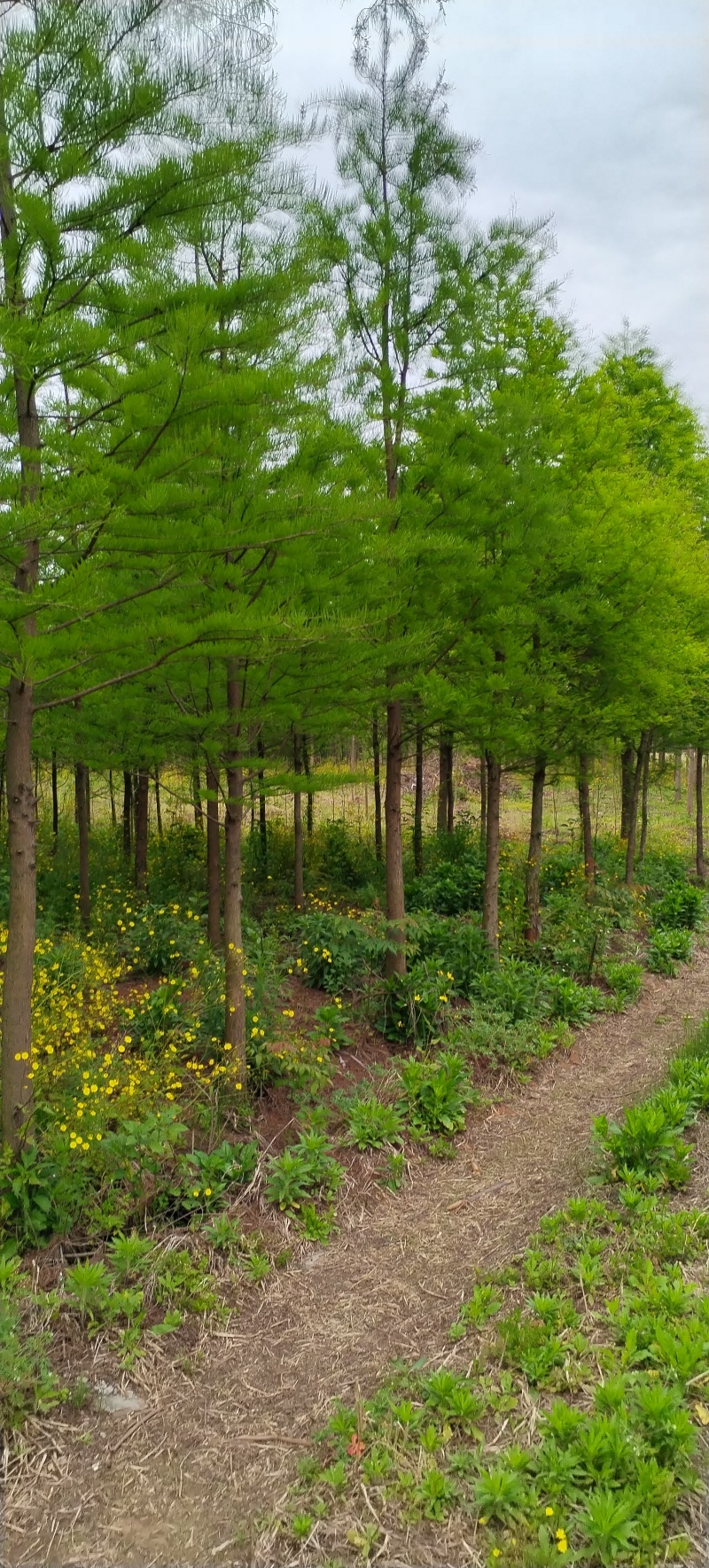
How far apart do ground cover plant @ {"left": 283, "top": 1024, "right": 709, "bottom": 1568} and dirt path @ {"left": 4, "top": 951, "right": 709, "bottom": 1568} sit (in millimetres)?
217

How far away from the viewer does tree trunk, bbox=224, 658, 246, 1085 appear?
5.52 metres

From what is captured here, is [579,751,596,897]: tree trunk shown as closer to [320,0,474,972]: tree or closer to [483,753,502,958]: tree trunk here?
[483,753,502,958]: tree trunk

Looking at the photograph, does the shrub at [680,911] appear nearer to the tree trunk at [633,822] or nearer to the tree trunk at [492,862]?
the tree trunk at [633,822]

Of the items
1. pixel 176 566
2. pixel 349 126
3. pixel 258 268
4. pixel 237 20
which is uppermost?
pixel 349 126

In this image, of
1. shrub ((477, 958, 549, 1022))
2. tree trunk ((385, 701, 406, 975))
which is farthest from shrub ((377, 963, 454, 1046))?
shrub ((477, 958, 549, 1022))

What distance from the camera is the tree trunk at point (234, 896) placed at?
552cm

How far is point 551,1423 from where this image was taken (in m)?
2.91

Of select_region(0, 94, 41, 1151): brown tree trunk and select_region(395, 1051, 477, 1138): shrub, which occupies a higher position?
select_region(0, 94, 41, 1151): brown tree trunk

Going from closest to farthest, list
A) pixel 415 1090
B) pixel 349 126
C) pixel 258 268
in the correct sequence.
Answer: pixel 258 268
pixel 415 1090
pixel 349 126

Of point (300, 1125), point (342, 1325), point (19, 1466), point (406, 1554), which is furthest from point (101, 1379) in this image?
point (300, 1125)

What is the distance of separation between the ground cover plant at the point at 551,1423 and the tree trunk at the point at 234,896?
2.24m

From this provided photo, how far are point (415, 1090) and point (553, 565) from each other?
17.2ft

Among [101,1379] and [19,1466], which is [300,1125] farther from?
[19,1466]

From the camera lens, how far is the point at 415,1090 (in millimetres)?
6059
